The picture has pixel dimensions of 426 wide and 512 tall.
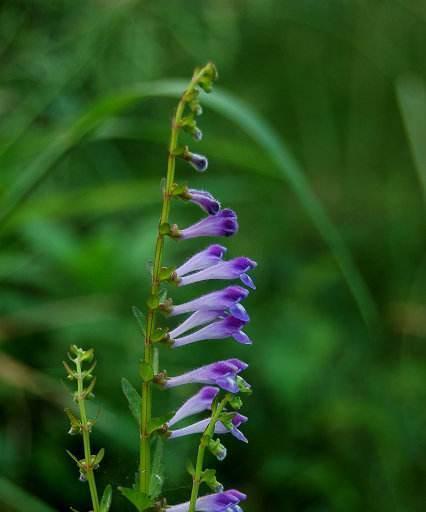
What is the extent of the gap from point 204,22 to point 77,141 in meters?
2.08

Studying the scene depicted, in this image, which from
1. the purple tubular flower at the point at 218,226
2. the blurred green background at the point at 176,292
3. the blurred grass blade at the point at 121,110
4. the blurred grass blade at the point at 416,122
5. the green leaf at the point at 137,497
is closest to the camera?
the green leaf at the point at 137,497

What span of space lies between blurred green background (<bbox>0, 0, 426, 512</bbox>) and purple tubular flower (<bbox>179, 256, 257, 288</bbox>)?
76cm

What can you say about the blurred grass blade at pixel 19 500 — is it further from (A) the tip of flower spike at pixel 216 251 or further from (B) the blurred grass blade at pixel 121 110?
(A) the tip of flower spike at pixel 216 251

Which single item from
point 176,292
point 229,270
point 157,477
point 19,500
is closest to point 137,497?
point 157,477

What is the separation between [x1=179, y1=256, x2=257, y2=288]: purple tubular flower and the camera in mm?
919

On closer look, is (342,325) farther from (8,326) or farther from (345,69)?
(345,69)

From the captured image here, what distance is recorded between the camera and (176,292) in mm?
2721

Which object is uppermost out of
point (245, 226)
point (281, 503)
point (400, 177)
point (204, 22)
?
point (204, 22)

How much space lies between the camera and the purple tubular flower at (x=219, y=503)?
0.88 metres

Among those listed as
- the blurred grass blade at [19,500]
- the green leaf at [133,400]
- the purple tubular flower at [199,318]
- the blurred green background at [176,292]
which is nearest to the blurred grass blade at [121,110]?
the blurred green background at [176,292]

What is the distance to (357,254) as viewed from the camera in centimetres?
414

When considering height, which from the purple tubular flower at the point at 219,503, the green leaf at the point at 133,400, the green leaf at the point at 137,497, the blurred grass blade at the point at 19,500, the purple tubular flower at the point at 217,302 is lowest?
the blurred grass blade at the point at 19,500

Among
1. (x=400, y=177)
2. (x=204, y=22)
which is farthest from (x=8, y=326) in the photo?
(x=400, y=177)

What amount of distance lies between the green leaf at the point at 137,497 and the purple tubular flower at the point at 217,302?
0.57ft
